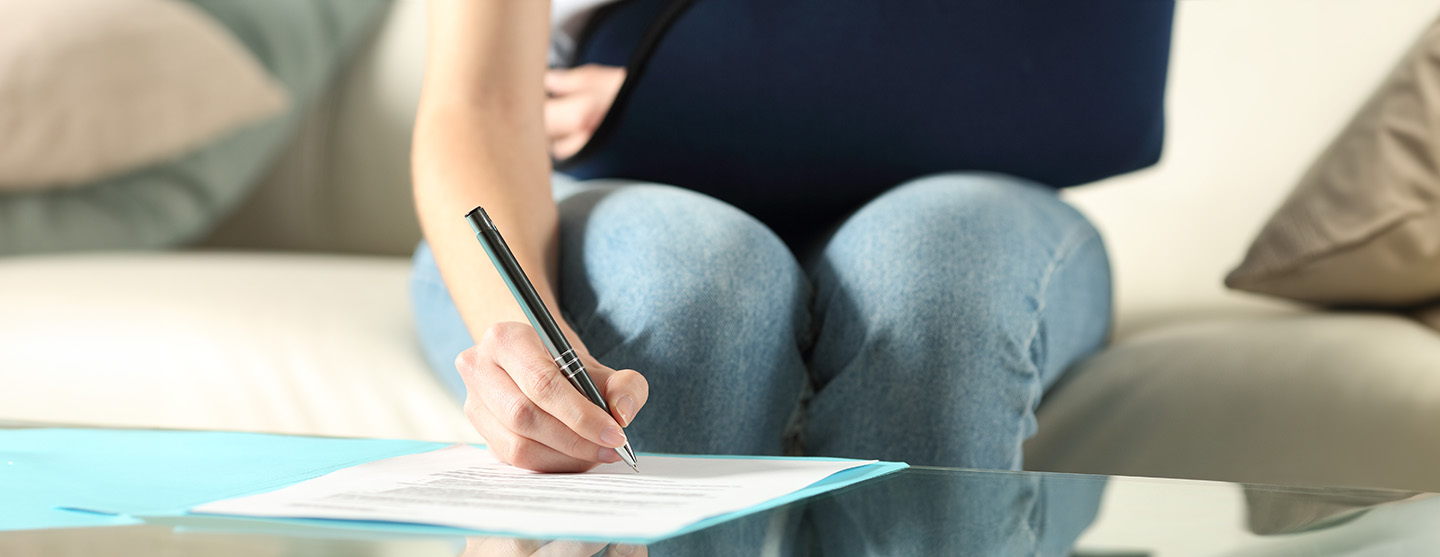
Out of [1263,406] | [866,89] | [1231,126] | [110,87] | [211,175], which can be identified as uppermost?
[110,87]

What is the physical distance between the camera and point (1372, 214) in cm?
76

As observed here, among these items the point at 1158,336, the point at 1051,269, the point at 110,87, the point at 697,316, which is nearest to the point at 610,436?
the point at 697,316

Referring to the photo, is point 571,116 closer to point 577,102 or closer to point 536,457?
point 577,102

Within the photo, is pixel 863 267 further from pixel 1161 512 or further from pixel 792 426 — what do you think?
pixel 1161 512

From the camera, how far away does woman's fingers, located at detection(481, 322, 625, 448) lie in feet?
1.37

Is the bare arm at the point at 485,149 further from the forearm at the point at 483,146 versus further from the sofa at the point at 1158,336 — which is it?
the sofa at the point at 1158,336

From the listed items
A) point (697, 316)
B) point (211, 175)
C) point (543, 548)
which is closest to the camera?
point (543, 548)

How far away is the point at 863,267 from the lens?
585 mm

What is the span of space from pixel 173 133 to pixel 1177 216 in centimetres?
112

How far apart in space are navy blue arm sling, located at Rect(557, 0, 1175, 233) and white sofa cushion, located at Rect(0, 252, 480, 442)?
0.76ft

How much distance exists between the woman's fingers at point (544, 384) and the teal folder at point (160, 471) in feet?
0.24

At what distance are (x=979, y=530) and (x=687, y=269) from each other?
25 cm

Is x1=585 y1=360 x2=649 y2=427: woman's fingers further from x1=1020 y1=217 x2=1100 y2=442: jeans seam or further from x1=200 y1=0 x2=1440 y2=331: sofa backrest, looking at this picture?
x1=200 y1=0 x2=1440 y2=331: sofa backrest

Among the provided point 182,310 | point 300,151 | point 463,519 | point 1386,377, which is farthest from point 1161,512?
point 300,151
